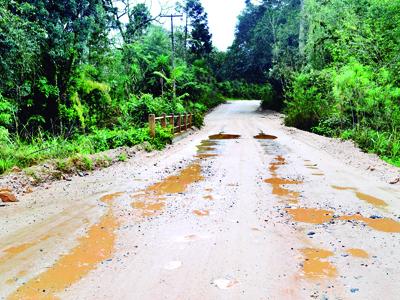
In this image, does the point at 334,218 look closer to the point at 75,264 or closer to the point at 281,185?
the point at 281,185

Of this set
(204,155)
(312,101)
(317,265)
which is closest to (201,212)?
(317,265)

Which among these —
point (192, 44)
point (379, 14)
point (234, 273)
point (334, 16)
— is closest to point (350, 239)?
point (234, 273)

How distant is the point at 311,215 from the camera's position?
597 centimetres

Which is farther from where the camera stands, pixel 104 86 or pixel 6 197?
pixel 104 86

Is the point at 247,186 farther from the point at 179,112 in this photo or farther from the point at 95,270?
the point at 179,112

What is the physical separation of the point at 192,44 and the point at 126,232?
156 feet

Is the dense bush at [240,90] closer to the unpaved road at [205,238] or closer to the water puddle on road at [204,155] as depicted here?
the water puddle on road at [204,155]

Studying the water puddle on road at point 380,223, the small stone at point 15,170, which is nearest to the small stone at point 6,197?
the small stone at point 15,170

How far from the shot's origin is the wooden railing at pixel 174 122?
1539cm

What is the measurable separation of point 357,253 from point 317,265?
0.66 meters

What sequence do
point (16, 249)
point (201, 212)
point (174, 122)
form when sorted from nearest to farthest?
point (16, 249), point (201, 212), point (174, 122)

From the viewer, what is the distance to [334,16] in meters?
22.1

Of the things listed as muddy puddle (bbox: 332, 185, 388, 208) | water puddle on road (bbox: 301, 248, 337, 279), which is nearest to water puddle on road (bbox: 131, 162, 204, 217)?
water puddle on road (bbox: 301, 248, 337, 279)

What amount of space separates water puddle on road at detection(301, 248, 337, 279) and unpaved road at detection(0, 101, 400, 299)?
0.04ft
